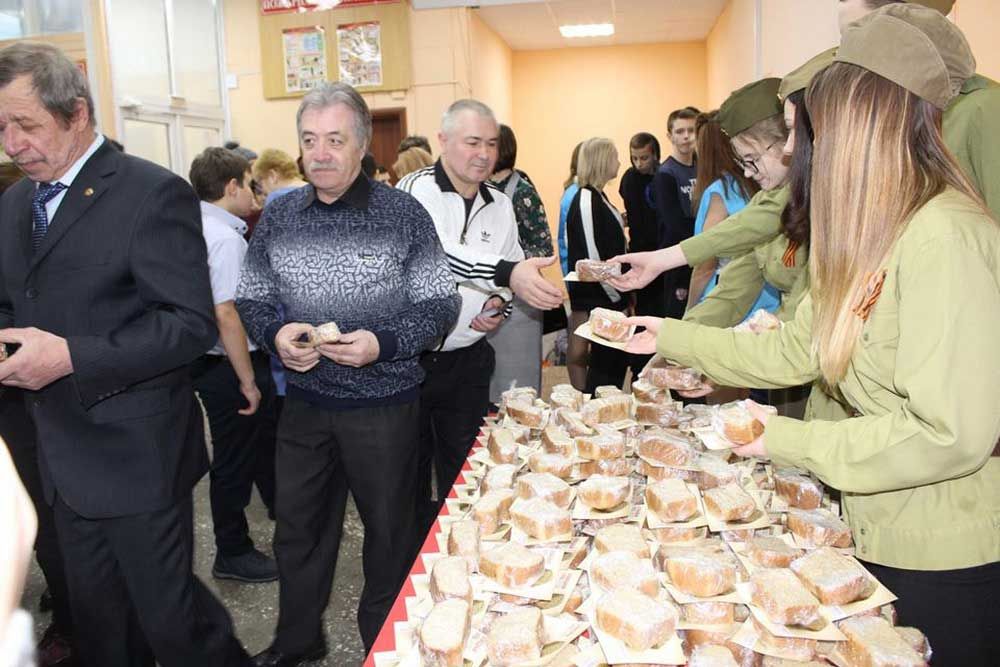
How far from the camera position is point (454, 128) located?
2785 millimetres

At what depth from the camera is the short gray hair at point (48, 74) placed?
1778mm

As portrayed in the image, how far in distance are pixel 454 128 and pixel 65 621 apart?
7.33 feet

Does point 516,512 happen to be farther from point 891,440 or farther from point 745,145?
point 745,145

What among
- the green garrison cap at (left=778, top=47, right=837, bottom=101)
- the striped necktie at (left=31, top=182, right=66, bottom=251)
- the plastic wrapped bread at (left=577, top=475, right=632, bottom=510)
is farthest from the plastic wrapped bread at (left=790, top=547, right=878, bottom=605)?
the striped necktie at (left=31, top=182, right=66, bottom=251)

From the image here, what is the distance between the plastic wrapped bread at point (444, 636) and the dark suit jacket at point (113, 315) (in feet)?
3.41

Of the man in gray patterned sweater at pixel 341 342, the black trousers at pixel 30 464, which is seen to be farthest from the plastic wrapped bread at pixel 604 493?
the black trousers at pixel 30 464

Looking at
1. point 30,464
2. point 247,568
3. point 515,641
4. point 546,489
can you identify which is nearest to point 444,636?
point 515,641

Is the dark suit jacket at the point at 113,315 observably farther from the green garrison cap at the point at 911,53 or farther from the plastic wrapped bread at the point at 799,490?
the green garrison cap at the point at 911,53

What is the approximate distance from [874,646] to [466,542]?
2.30 ft

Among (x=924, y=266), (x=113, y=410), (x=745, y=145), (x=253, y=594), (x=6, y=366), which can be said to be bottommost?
(x=253, y=594)

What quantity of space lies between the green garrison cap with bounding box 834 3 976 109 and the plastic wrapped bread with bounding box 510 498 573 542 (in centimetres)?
95

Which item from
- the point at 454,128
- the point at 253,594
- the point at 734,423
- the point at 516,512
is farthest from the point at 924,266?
the point at 253,594

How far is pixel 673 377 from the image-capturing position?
216cm

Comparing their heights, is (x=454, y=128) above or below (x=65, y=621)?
above
